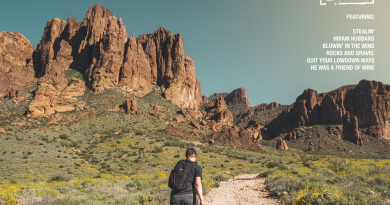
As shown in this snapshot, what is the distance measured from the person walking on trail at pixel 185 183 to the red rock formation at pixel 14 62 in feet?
288

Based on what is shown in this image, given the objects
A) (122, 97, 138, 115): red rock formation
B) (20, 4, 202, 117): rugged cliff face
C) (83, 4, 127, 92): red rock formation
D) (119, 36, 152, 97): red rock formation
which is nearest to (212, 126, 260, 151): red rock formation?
(122, 97, 138, 115): red rock formation

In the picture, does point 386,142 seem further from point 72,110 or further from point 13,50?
point 13,50

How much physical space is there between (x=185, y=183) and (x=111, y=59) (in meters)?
84.9

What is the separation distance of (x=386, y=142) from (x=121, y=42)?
13396cm

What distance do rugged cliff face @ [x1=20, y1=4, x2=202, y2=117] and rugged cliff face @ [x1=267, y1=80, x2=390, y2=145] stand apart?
66528 millimetres

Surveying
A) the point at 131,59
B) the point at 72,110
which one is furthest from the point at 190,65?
the point at 72,110

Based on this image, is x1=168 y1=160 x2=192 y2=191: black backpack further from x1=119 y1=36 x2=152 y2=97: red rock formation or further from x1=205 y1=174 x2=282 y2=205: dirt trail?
x1=119 y1=36 x2=152 y2=97: red rock formation

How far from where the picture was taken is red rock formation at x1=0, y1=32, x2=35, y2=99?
7366 cm

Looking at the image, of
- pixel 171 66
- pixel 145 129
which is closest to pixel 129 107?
pixel 145 129

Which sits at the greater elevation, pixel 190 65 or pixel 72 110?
pixel 190 65

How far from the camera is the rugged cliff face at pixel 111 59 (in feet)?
252

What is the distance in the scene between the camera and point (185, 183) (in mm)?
4750

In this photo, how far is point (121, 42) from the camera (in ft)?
290

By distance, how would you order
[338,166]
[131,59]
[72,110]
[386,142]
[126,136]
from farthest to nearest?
[386,142] < [131,59] < [72,110] < [126,136] < [338,166]
